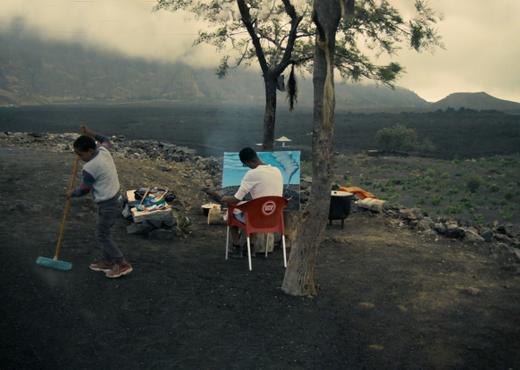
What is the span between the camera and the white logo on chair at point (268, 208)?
688 cm

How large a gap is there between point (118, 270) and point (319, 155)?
298cm

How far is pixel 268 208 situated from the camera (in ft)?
22.7

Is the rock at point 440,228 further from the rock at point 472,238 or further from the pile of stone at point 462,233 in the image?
the rock at point 472,238

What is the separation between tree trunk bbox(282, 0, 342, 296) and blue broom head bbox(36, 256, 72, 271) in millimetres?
2831

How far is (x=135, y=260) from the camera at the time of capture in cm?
740

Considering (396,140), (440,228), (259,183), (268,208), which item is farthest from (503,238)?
(396,140)

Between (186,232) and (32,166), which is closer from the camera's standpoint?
(186,232)

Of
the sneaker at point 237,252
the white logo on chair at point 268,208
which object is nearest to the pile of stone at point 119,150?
the sneaker at point 237,252

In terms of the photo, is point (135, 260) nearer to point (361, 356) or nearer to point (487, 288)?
point (361, 356)

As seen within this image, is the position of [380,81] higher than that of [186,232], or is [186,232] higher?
[380,81]

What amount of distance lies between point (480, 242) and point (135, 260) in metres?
6.47

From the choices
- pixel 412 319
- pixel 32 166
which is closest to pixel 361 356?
pixel 412 319

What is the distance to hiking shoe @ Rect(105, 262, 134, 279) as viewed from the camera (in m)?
6.48

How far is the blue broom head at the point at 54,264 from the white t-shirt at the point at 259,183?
2399 mm
